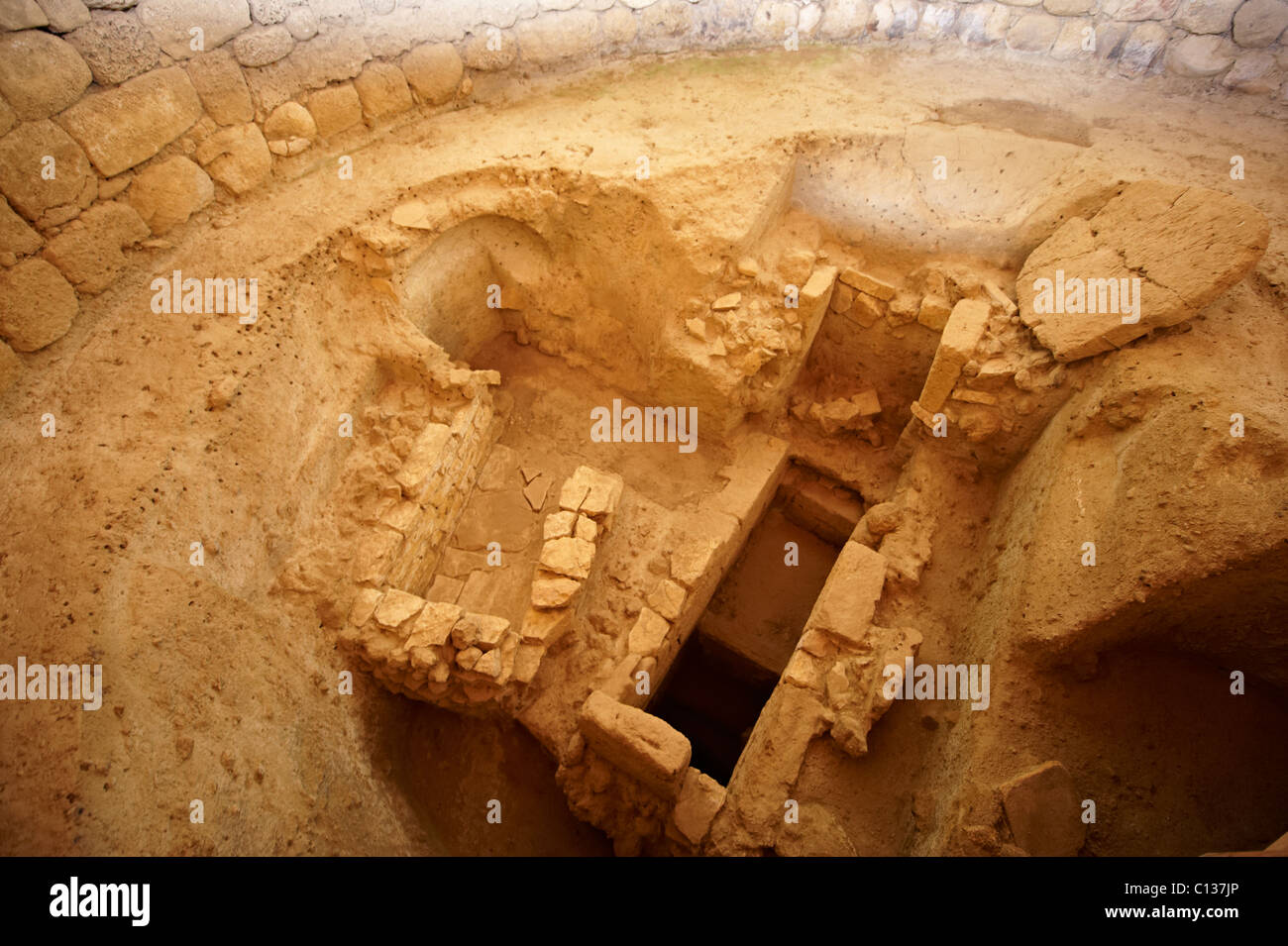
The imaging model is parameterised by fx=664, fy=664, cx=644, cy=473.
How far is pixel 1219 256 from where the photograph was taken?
10.4 ft

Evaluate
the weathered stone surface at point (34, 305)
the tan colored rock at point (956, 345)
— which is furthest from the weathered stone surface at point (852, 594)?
the weathered stone surface at point (34, 305)

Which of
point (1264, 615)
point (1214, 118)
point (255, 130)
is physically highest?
point (1214, 118)

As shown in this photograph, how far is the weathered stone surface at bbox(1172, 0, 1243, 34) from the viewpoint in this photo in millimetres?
4723

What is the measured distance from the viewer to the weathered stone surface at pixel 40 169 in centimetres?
309

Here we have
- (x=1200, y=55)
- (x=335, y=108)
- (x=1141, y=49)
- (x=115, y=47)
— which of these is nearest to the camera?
(x=115, y=47)

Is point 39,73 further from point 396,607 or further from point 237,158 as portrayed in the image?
Answer: point 396,607

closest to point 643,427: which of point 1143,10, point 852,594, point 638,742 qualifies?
point 852,594

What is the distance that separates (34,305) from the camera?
321 centimetres

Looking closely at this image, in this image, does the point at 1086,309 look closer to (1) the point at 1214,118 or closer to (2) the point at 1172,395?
(2) the point at 1172,395

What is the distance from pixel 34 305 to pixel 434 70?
9.45 feet

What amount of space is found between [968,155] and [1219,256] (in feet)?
5.90

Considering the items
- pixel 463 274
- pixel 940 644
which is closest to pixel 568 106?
pixel 463 274

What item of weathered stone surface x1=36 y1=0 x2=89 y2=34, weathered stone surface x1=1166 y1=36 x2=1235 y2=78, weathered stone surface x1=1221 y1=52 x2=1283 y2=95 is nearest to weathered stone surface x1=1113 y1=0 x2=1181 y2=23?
weathered stone surface x1=1166 y1=36 x2=1235 y2=78

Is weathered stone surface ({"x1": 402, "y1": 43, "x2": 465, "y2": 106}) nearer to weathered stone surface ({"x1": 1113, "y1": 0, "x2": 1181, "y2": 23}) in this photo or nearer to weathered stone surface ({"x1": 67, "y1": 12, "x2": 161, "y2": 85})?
weathered stone surface ({"x1": 67, "y1": 12, "x2": 161, "y2": 85})
